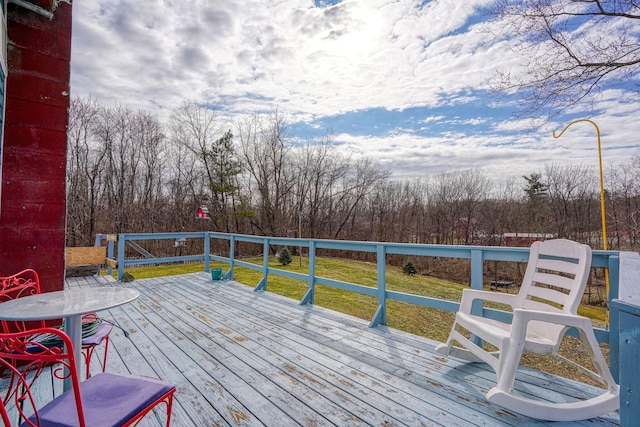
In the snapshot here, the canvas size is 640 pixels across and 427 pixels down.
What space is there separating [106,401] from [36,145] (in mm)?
2450

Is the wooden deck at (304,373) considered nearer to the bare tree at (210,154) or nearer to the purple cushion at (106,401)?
the purple cushion at (106,401)

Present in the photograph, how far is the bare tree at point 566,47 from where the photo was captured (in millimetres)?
6000

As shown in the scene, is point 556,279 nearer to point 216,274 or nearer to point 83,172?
point 216,274

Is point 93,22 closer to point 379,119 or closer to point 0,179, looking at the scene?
point 0,179

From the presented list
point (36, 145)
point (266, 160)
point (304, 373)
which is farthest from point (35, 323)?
point (266, 160)

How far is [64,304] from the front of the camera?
1.57 meters

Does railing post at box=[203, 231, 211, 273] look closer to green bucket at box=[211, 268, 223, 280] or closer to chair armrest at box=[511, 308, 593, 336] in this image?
green bucket at box=[211, 268, 223, 280]

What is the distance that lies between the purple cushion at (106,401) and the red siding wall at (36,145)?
1860 mm

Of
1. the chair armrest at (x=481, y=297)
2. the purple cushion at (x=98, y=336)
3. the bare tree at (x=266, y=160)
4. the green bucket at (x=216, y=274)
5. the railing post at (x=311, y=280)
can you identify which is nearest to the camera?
the purple cushion at (x=98, y=336)

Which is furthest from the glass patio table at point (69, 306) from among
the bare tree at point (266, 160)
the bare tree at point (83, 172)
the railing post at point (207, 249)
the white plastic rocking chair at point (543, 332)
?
the bare tree at point (266, 160)

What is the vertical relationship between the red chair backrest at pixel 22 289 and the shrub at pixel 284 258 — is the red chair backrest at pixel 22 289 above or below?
above

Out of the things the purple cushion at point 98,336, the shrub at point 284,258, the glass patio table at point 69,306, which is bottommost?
the shrub at point 284,258

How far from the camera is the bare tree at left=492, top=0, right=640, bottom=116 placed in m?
6.00

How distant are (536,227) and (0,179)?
68.0 ft
